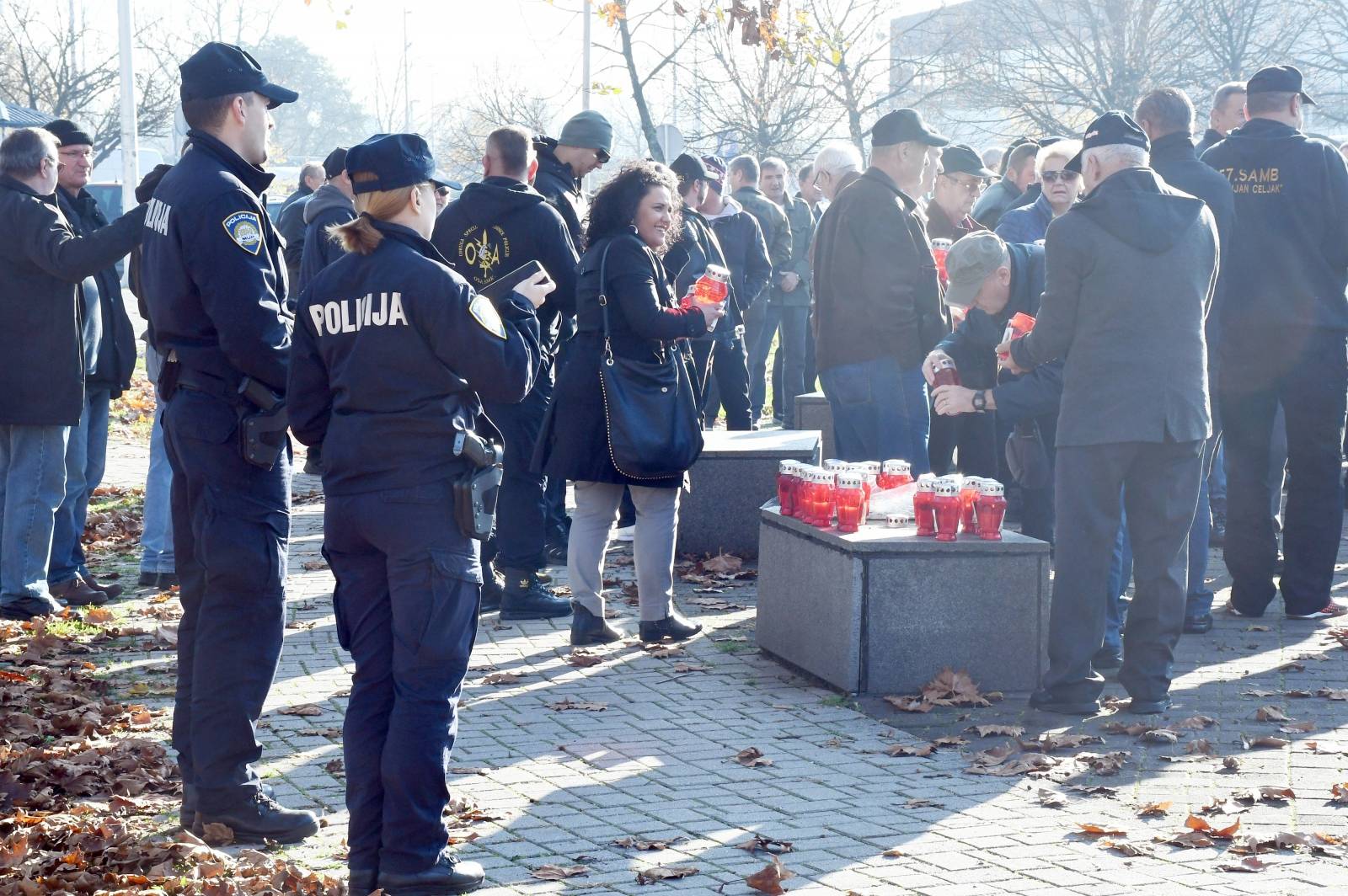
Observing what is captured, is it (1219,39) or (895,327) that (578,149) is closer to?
(895,327)

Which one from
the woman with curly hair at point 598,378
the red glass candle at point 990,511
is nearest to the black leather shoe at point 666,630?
the woman with curly hair at point 598,378

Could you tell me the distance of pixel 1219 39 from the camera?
1081 inches

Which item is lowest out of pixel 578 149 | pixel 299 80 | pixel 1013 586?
pixel 1013 586

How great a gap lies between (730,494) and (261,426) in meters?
4.95

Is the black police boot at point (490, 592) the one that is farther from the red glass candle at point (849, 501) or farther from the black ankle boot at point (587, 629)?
the red glass candle at point (849, 501)

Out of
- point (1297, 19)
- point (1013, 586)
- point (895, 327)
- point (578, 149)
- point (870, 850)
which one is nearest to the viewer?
point (870, 850)

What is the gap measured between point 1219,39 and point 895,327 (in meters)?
21.7

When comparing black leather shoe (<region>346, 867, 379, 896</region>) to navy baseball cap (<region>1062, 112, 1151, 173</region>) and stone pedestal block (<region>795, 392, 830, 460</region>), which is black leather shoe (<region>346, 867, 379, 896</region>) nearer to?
navy baseball cap (<region>1062, 112, 1151, 173</region>)

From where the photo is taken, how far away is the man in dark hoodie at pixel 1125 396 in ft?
20.8

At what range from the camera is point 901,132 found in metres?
8.28

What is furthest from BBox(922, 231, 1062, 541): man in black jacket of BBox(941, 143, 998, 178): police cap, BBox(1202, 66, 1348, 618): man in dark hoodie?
BBox(941, 143, 998, 178): police cap

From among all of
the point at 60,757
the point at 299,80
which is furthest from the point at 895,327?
the point at 299,80

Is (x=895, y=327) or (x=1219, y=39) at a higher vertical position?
(x=1219, y=39)

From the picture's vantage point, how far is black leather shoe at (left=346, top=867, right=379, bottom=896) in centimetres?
466
